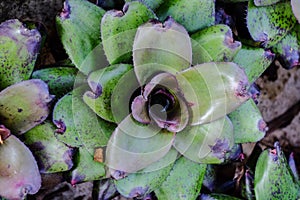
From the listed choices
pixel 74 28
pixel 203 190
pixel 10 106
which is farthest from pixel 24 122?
pixel 203 190

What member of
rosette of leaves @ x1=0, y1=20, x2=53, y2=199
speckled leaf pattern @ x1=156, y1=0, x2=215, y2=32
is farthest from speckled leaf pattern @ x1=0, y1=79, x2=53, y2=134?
speckled leaf pattern @ x1=156, y1=0, x2=215, y2=32

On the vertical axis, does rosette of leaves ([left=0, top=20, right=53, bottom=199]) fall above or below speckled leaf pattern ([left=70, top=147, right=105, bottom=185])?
above

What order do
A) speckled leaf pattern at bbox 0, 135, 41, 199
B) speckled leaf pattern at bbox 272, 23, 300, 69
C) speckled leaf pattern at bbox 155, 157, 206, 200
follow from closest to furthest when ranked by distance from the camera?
speckled leaf pattern at bbox 0, 135, 41, 199
speckled leaf pattern at bbox 155, 157, 206, 200
speckled leaf pattern at bbox 272, 23, 300, 69

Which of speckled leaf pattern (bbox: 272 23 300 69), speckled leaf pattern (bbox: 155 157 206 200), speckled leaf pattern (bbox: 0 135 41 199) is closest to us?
speckled leaf pattern (bbox: 0 135 41 199)

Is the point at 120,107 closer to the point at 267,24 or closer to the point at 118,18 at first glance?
the point at 118,18

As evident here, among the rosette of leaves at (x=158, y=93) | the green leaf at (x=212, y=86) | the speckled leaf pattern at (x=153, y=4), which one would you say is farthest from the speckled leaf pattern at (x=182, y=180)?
the speckled leaf pattern at (x=153, y=4)

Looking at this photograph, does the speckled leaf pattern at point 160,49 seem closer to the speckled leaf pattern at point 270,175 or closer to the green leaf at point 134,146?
the green leaf at point 134,146

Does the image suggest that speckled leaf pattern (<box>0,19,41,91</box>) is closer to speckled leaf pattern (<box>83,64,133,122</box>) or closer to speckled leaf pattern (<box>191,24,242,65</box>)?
speckled leaf pattern (<box>83,64,133,122</box>)
